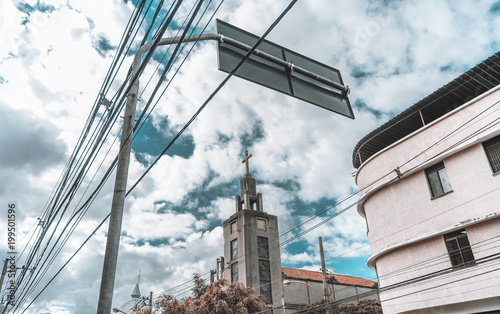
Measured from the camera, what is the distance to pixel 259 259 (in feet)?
106

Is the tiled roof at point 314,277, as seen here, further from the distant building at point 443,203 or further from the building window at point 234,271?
the distant building at point 443,203

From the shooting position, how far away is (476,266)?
12.8 metres

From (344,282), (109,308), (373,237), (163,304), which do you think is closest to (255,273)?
(163,304)

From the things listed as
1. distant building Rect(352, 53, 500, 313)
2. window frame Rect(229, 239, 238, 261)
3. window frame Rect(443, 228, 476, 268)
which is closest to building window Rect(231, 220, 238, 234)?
window frame Rect(229, 239, 238, 261)

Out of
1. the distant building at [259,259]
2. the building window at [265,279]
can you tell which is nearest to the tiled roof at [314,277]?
the distant building at [259,259]

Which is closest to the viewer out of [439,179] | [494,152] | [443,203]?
[494,152]

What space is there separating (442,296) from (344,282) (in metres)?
27.2

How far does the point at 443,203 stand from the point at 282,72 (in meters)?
11.3

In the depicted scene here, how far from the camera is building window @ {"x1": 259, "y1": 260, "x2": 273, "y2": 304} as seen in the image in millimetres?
31031

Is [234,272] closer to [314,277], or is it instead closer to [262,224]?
[262,224]

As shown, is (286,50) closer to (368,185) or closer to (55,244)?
(55,244)

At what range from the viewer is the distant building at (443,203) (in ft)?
41.9

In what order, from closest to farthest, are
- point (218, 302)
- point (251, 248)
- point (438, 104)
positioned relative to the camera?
point (438, 104), point (218, 302), point (251, 248)

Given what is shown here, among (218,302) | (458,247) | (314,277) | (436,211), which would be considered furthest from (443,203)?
(314,277)
